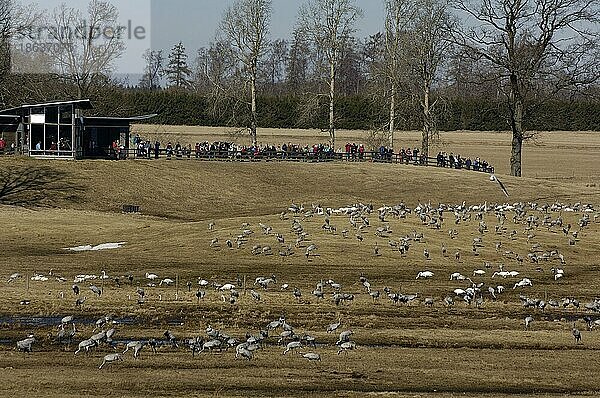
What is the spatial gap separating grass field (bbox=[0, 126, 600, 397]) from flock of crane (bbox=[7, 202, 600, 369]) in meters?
0.19

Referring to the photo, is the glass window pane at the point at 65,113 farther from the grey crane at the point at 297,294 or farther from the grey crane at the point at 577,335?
the grey crane at the point at 577,335

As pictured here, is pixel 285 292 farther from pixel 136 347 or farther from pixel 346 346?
pixel 136 347

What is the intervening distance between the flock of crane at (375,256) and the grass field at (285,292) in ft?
0.62

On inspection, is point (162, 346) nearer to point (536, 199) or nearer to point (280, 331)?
point (280, 331)

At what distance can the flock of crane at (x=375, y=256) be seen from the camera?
2144 centimetres

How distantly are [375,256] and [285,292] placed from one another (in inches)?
327

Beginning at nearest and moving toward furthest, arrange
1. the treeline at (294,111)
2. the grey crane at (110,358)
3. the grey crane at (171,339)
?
the grey crane at (110,358) → the grey crane at (171,339) → the treeline at (294,111)

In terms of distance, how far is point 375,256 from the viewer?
37.0m

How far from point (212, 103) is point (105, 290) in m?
58.1

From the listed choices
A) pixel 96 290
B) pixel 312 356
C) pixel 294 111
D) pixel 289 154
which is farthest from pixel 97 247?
pixel 294 111

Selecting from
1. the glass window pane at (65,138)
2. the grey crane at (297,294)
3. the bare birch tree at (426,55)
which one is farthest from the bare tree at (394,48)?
the grey crane at (297,294)

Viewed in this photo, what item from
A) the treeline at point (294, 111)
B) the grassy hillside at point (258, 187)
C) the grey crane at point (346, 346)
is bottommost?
the grey crane at point (346, 346)

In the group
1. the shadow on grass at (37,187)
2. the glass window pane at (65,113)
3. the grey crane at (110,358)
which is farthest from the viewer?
the glass window pane at (65,113)

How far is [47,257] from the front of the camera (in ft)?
125
